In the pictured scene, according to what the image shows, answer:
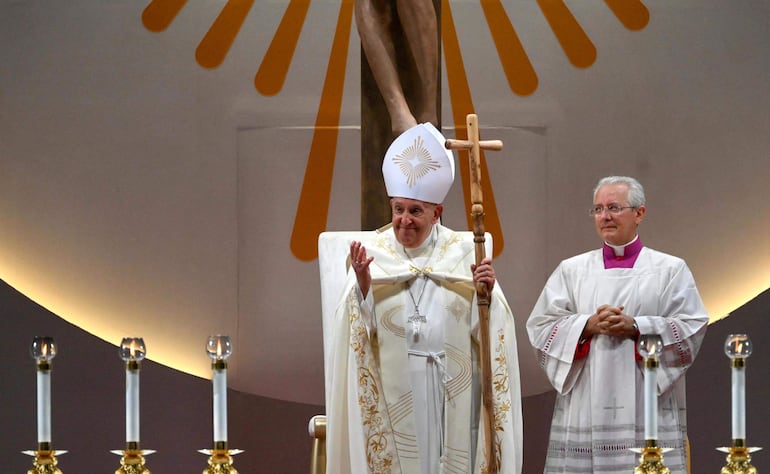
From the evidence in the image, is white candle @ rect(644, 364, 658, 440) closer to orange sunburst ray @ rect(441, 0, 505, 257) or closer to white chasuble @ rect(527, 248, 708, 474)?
white chasuble @ rect(527, 248, 708, 474)

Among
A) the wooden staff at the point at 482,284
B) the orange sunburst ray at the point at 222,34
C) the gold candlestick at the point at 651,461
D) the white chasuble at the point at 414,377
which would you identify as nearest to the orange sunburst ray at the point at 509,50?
the orange sunburst ray at the point at 222,34

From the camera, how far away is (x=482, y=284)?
4.16m

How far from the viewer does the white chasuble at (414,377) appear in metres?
4.37

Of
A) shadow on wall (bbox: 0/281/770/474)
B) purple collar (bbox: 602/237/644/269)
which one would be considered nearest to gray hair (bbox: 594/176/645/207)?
purple collar (bbox: 602/237/644/269)

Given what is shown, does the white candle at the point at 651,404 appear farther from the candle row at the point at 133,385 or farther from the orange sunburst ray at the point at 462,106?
the orange sunburst ray at the point at 462,106

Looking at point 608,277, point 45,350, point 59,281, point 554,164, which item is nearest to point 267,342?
point 59,281

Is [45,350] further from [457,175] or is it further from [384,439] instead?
[457,175]

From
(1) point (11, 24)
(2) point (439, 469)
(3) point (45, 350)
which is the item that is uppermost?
(1) point (11, 24)

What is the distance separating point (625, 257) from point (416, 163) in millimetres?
1012

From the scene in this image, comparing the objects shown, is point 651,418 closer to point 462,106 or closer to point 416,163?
point 416,163

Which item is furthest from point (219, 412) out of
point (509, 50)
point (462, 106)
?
point (509, 50)

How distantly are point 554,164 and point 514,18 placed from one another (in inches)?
30.0

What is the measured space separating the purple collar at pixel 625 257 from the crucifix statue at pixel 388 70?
2.65ft

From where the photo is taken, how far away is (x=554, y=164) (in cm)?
655
